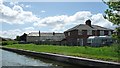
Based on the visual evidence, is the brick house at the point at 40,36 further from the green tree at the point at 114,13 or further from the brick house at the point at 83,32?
the green tree at the point at 114,13

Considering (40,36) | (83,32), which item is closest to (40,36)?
(40,36)

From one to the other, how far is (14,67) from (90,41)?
41054 mm

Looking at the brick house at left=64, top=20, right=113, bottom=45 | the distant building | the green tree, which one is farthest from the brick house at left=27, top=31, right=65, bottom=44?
the green tree

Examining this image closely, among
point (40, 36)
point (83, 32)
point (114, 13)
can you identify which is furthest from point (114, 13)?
point (40, 36)

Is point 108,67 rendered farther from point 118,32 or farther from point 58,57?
point 58,57

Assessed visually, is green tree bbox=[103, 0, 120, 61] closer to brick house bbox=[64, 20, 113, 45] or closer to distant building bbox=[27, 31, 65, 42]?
brick house bbox=[64, 20, 113, 45]

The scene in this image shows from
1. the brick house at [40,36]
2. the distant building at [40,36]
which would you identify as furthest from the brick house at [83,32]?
the brick house at [40,36]

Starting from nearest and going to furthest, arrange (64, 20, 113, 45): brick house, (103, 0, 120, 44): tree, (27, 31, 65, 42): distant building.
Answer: (103, 0, 120, 44): tree < (64, 20, 113, 45): brick house < (27, 31, 65, 42): distant building

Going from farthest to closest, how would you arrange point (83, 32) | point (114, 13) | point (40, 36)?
point (40, 36), point (83, 32), point (114, 13)

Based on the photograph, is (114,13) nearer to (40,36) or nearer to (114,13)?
(114,13)

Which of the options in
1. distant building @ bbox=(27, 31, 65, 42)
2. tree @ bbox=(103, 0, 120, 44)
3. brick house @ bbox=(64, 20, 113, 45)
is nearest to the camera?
tree @ bbox=(103, 0, 120, 44)

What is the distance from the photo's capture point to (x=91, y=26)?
7644cm

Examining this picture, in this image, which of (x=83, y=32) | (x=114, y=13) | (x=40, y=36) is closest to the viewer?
(x=114, y=13)

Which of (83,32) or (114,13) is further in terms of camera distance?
(83,32)
